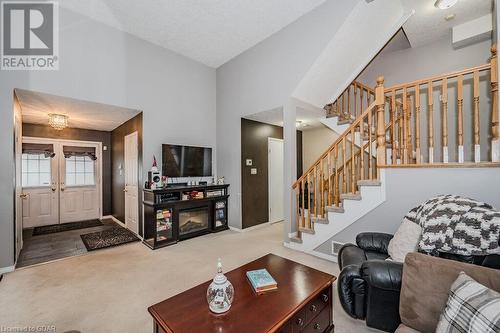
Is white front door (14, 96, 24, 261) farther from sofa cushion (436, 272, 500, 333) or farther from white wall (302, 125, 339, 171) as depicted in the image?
white wall (302, 125, 339, 171)

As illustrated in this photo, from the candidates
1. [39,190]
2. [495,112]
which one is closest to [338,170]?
[495,112]

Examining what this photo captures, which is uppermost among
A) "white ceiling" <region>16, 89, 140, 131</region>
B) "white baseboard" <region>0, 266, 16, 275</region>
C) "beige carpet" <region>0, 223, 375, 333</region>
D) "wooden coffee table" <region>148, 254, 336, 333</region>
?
"white ceiling" <region>16, 89, 140, 131</region>

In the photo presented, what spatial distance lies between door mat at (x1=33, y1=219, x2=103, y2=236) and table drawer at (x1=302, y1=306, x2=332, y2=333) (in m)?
5.52

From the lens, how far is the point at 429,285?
124cm

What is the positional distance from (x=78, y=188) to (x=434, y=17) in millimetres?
8373

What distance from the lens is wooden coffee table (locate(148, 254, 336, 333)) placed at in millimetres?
1178

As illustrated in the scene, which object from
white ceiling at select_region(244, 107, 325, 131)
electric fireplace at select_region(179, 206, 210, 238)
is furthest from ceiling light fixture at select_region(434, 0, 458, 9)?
electric fireplace at select_region(179, 206, 210, 238)

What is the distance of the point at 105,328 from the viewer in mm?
1833

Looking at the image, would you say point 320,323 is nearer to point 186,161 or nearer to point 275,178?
point 186,161

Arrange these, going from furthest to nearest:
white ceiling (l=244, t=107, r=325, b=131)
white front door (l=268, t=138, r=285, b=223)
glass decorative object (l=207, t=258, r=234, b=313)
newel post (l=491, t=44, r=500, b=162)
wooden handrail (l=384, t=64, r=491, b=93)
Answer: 1. white front door (l=268, t=138, r=285, b=223)
2. white ceiling (l=244, t=107, r=325, b=131)
3. wooden handrail (l=384, t=64, r=491, b=93)
4. newel post (l=491, t=44, r=500, b=162)
5. glass decorative object (l=207, t=258, r=234, b=313)

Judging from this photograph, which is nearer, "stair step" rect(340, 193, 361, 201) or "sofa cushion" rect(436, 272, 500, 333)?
"sofa cushion" rect(436, 272, 500, 333)

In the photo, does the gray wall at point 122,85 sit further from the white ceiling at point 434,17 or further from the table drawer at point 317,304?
the white ceiling at point 434,17

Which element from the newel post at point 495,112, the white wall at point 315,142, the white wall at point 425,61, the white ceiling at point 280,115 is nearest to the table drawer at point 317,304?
the newel post at point 495,112

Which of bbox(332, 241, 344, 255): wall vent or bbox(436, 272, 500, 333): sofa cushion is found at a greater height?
bbox(436, 272, 500, 333): sofa cushion
